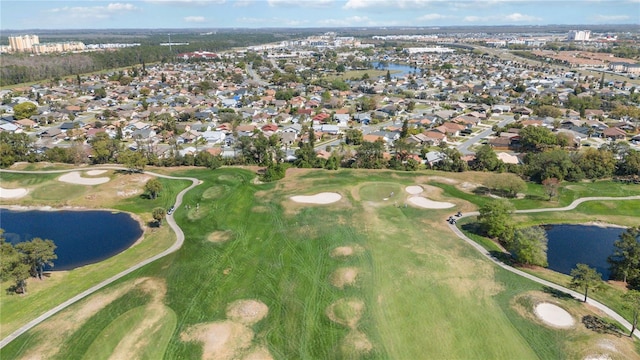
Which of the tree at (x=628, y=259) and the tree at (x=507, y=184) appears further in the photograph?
the tree at (x=507, y=184)

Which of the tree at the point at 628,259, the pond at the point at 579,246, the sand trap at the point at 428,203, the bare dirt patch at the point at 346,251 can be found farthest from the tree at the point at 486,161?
the bare dirt patch at the point at 346,251

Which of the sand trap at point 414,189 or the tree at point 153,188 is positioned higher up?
the tree at point 153,188

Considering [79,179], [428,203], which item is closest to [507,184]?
[428,203]

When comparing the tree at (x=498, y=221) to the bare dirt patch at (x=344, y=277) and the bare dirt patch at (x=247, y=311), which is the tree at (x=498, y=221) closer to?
the bare dirt patch at (x=344, y=277)

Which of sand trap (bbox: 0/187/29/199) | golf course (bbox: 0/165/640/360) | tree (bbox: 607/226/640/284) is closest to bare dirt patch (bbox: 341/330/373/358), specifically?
golf course (bbox: 0/165/640/360)

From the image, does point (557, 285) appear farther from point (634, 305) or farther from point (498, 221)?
point (498, 221)

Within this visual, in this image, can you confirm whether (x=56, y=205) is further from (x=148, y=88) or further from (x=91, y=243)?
(x=148, y=88)
